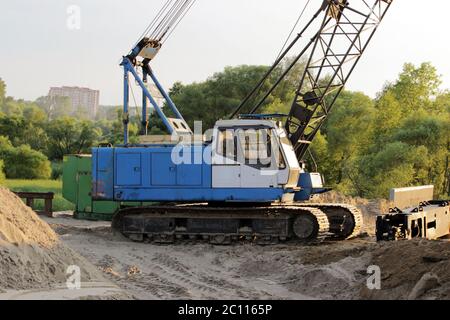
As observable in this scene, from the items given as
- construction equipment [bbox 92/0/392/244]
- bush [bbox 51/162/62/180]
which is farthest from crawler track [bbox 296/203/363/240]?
bush [bbox 51/162/62/180]

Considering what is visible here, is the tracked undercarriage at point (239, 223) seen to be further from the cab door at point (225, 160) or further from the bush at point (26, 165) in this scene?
the bush at point (26, 165)

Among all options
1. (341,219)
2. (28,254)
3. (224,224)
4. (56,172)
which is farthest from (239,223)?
(56,172)

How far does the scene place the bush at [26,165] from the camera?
2384 inches

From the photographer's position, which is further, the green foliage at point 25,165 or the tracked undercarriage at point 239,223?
the green foliage at point 25,165

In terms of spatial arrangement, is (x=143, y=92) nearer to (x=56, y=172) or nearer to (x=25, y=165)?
(x=25, y=165)

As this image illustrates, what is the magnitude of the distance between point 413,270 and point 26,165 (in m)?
53.3

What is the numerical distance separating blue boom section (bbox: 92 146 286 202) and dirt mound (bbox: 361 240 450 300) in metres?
5.09

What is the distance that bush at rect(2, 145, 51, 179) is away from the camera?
199 ft

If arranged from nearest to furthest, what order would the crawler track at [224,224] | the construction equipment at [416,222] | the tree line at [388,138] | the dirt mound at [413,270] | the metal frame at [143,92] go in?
the dirt mound at [413,270]
the construction equipment at [416,222]
the crawler track at [224,224]
the metal frame at [143,92]
the tree line at [388,138]

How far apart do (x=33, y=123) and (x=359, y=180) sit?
54.6 m

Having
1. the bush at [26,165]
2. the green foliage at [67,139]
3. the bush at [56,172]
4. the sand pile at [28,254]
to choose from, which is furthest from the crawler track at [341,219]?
the green foliage at [67,139]

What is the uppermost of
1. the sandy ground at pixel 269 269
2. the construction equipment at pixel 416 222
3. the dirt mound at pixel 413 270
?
the construction equipment at pixel 416 222

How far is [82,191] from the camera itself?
21922 millimetres

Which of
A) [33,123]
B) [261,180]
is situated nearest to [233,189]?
[261,180]
